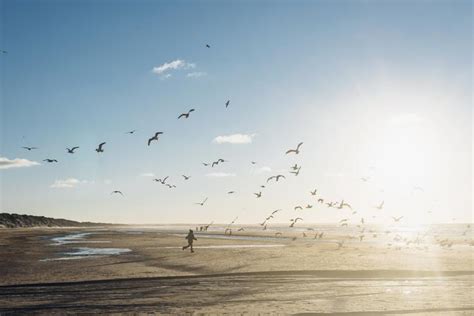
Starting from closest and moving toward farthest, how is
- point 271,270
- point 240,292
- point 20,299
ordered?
point 20,299, point 240,292, point 271,270

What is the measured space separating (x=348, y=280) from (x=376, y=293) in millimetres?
4216

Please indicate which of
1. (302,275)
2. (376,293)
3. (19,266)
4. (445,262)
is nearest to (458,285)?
(376,293)

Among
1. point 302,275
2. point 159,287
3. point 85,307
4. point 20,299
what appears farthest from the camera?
point 302,275

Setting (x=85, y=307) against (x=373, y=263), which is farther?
(x=373, y=263)

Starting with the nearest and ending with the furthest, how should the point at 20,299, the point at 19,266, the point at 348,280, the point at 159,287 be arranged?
the point at 20,299 < the point at 159,287 < the point at 348,280 < the point at 19,266

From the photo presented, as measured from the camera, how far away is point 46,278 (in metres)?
24.0

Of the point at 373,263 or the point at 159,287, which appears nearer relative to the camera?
the point at 159,287

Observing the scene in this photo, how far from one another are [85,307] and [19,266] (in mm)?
16022

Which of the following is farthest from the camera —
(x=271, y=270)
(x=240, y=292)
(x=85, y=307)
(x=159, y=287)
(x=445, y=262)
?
(x=445, y=262)

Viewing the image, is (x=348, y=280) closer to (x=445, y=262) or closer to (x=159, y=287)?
(x=159, y=287)

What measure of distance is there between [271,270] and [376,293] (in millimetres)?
8729

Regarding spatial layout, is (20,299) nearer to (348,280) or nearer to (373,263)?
(348,280)

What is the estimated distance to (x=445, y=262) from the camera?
31.9 meters

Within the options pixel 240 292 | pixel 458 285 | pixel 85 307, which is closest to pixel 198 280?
pixel 240 292
